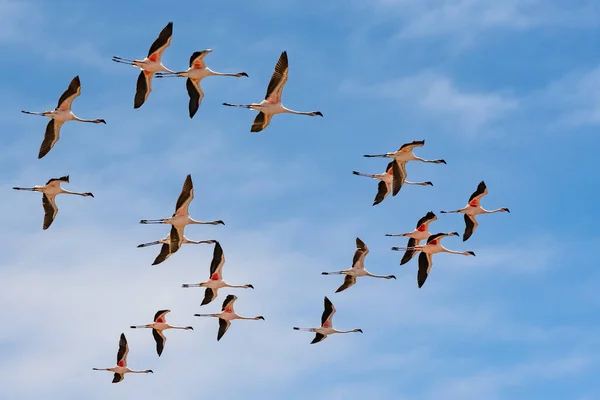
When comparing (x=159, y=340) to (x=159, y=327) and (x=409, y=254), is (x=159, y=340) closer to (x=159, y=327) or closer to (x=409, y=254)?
(x=159, y=327)

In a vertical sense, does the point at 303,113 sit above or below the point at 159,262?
above

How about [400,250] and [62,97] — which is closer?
[62,97]

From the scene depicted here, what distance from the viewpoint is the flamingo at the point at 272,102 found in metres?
56.5

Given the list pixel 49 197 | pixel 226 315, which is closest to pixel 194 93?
pixel 49 197

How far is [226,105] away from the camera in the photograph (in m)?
57.7

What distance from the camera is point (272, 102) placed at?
189ft

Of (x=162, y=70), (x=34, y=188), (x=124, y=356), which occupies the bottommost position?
(x=124, y=356)

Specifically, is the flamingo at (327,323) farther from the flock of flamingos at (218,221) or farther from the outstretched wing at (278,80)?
the outstretched wing at (278,80)

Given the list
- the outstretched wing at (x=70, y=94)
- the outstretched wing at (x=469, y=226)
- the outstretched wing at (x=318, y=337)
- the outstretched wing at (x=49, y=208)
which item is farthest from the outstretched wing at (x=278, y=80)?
the outstretched wing at (x=318, y=337)

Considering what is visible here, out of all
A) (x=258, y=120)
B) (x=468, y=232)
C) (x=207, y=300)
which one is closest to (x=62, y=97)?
(x=258, y=120)

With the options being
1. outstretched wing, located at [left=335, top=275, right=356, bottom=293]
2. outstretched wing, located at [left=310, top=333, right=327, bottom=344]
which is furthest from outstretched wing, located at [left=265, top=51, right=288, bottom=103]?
outstretched wing, located at [left=310, top=333, right=327, bottom=344]

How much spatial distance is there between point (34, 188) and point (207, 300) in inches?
372

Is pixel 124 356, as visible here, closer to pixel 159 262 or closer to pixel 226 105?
pixel 159 262

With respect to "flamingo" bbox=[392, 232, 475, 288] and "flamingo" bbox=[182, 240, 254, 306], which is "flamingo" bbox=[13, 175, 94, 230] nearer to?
"flamingo" bbox=[182, 240, 254, 306]
